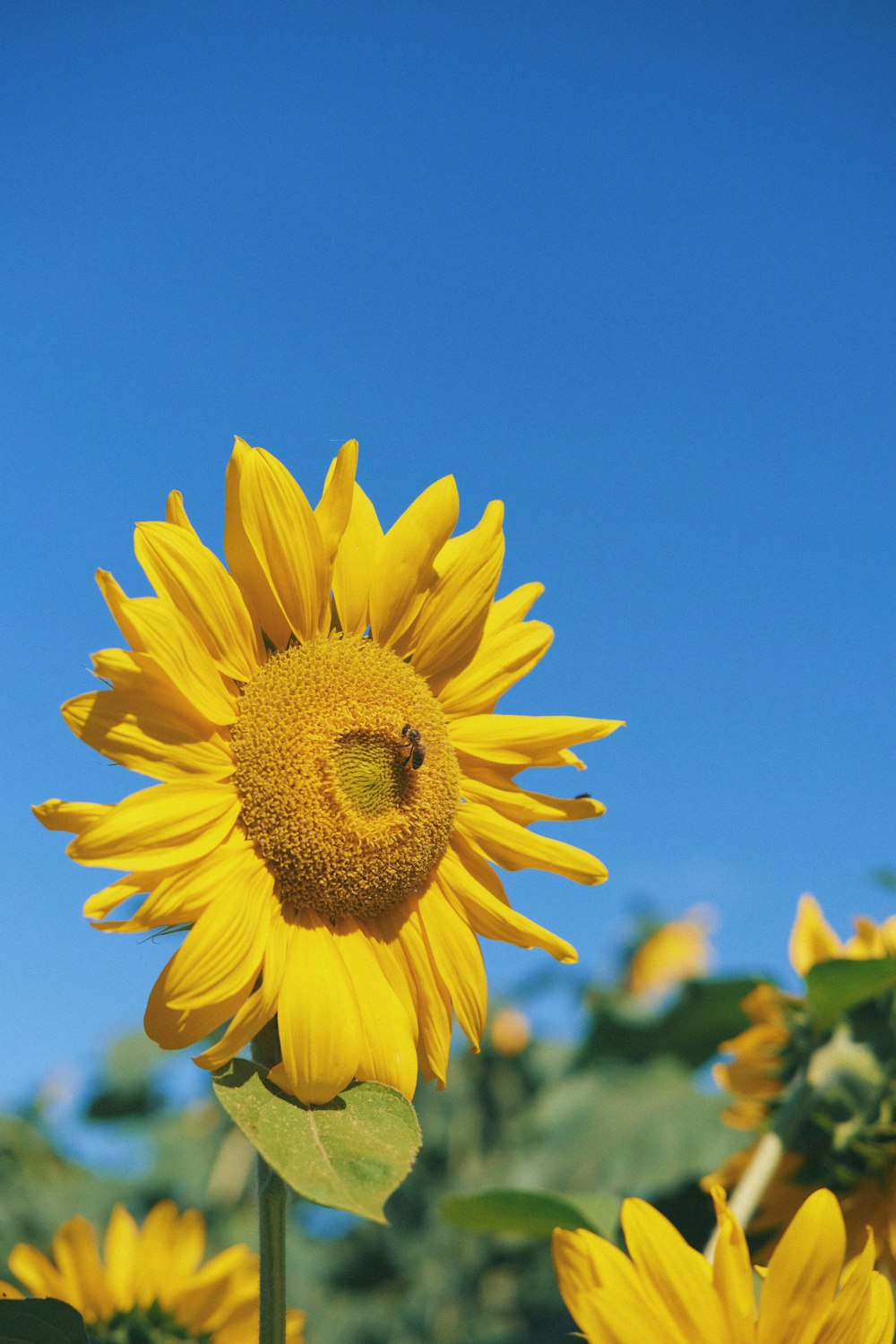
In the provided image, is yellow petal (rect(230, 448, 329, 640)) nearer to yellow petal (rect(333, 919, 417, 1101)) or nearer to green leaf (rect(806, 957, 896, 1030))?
yellow petal (rect(333, 919, 417, 1101))

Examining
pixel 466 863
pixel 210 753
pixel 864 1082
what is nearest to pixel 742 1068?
pixel 864 1082

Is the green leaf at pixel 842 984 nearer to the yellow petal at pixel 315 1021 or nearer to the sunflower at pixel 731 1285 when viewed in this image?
the sunflower at pixel 731 1285

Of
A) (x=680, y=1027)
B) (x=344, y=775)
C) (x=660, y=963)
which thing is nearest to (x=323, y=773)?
(x=344, y=775)

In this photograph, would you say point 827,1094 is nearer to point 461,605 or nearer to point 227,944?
point 461,605

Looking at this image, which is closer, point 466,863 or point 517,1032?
point 466,863

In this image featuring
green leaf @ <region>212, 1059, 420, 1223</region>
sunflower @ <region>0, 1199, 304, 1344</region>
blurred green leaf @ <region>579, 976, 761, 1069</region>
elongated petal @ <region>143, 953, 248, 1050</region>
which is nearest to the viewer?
green leaf @ <region>212, 1059, 420, 1223</region>

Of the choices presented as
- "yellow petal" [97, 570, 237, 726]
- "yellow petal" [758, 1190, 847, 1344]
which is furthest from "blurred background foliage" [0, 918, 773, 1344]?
"yellow petal" [97, 570, 237, 726]

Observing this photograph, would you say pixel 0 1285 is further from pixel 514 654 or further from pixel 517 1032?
pixel 517 1032
